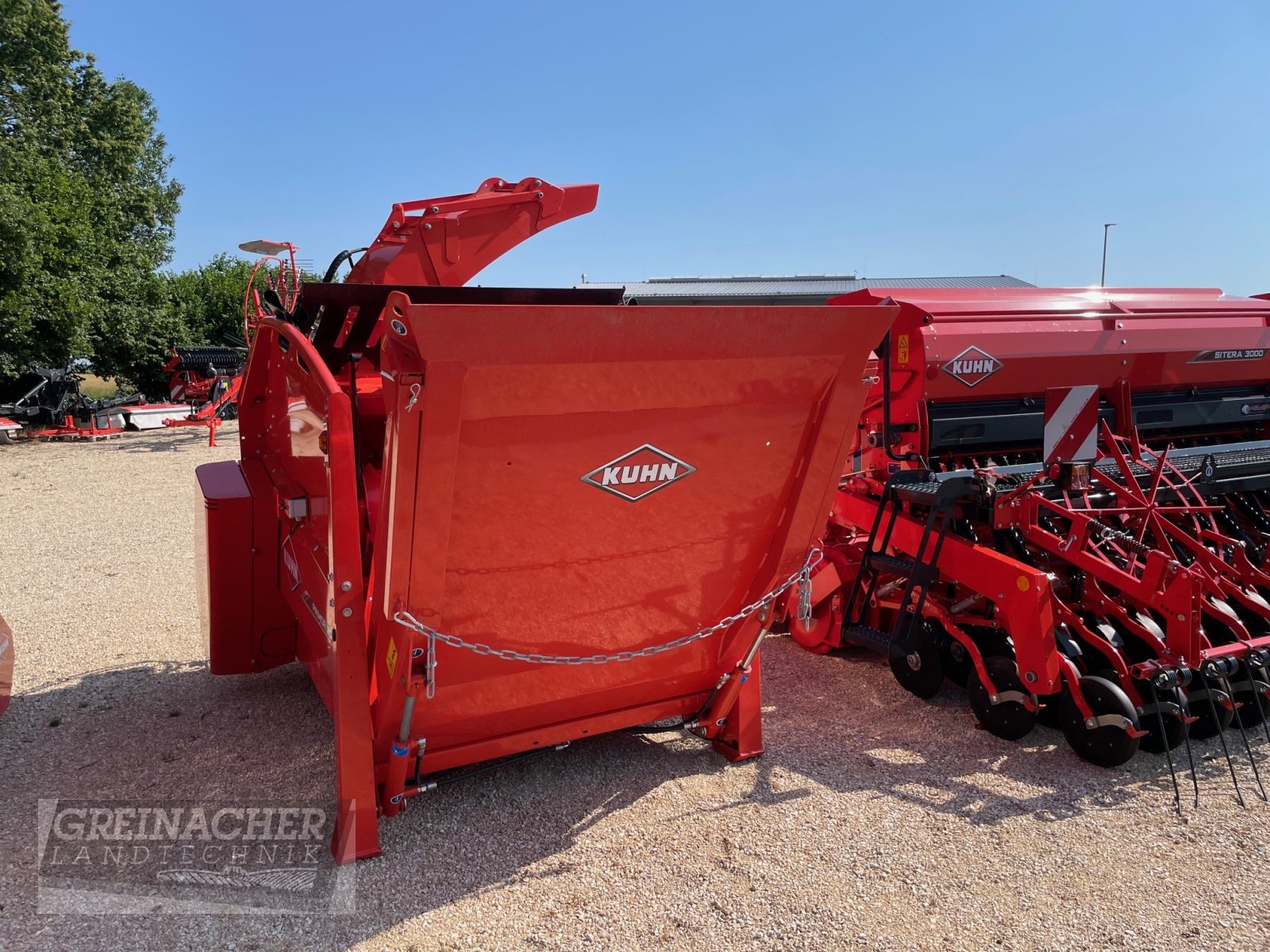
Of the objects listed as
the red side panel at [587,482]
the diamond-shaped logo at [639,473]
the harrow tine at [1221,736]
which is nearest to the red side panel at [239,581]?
the red side panel at [587,482]

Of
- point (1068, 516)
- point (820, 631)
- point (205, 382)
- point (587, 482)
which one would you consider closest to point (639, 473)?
point (587, 482)

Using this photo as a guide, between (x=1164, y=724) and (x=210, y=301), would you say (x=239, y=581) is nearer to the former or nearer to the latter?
(x=1164, y=724)

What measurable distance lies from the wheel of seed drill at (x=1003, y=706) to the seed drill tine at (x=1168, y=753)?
467mm

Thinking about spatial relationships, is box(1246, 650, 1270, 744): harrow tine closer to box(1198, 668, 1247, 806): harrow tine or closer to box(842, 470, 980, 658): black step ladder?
box(1198, 668, 1247, 806): harrow tine

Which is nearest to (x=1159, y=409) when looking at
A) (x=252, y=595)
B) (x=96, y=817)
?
(x=252, y=595)

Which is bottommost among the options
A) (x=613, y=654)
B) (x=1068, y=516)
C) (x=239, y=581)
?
(x=613, y=654)

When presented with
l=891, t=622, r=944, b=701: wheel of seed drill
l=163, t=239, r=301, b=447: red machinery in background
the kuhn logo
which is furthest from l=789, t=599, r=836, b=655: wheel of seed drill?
l=163, t=239, r=301, b=447: red machinery in background

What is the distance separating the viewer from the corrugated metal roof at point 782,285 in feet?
86.3

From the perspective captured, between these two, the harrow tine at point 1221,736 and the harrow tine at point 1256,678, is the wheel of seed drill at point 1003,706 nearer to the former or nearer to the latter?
the harrow tine at point 1221,736

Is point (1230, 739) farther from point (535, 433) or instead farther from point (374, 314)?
point (374, 314)

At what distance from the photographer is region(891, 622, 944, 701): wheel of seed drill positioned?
4164mm

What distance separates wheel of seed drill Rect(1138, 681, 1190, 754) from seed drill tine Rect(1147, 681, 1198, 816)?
15mm

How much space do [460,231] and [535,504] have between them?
225 centimetres

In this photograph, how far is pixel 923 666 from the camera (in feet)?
13.8
